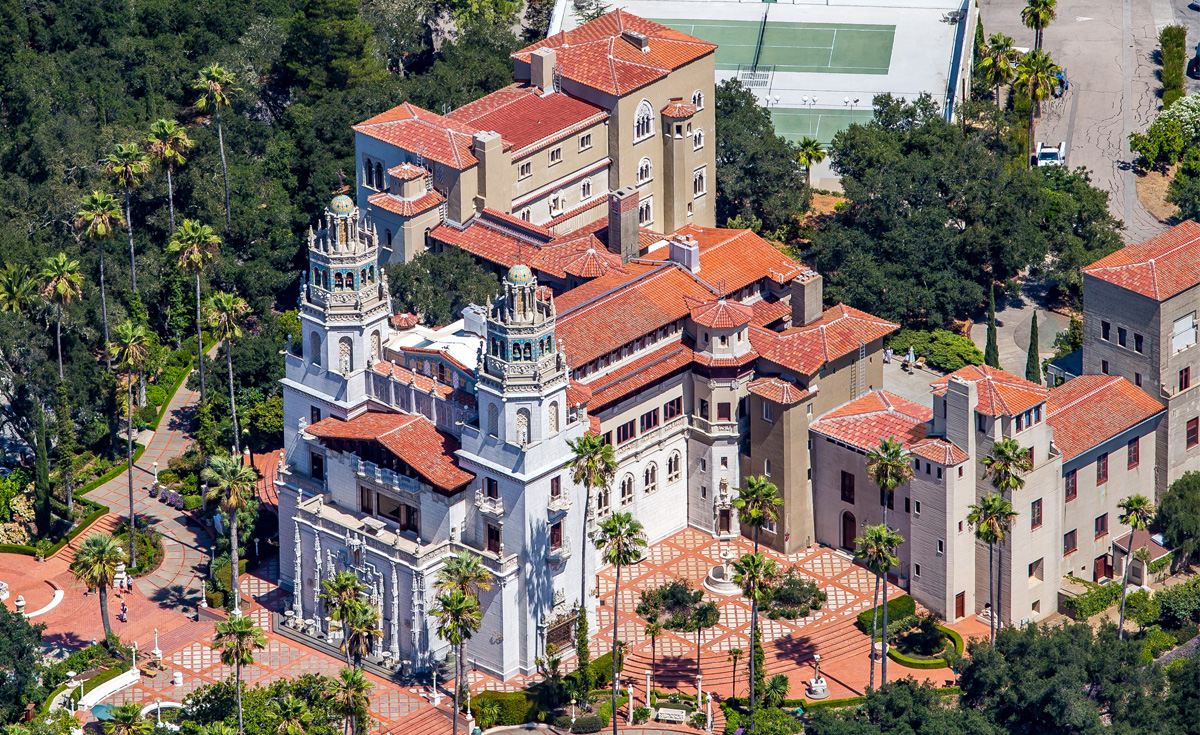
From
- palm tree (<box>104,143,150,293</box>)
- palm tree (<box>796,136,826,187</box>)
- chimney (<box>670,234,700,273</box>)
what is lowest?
palm tree (<box>796,136,826,187</box>)

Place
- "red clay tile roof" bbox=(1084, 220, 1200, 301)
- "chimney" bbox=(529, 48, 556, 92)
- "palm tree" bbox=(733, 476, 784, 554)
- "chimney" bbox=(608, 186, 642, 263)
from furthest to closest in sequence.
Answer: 1. "chimney" bbox=(529, 48, 556, 92)
2. "chimney" bbox=(608, 186, 642, 263)
3. "red clay tile roof" bbox=(1084, 220, 1200, 301)
4. "palm tree" bbox=(733, 476, 784, 554)

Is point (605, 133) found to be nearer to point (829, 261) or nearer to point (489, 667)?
point (829, 261)

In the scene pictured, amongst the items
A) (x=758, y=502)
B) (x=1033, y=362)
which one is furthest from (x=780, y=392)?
(x=1033, y=362)

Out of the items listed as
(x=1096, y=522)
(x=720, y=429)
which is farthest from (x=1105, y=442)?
(x=720, y=429)

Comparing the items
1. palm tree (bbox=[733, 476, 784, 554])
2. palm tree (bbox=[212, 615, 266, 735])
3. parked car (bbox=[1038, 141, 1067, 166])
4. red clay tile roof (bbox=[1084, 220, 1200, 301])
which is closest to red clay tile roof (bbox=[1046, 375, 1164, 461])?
red clay tile roof (bbox=[1084, 220, 1200, 301])

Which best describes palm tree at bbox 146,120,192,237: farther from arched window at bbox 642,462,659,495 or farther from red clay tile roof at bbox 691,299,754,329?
arched window at bbox 642,462,659,495

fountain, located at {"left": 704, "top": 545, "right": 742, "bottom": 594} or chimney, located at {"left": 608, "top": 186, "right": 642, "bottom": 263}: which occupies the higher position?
chimney, located at {"left": 608, "top": 186, "right": 642, "bottom": 263}

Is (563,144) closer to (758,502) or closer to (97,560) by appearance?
(758,502)

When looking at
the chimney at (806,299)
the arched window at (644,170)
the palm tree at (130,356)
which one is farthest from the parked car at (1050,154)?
the palm tree at (130,356)
